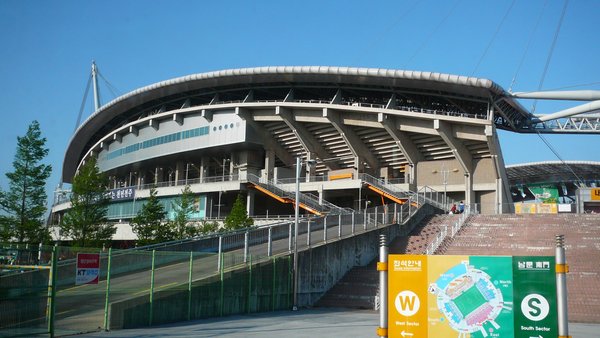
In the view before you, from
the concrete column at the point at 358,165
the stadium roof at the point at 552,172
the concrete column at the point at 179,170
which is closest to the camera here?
the concrete column at the point at 358,165

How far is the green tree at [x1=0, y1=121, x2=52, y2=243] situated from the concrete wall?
70.1 feet

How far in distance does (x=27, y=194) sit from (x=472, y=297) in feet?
125

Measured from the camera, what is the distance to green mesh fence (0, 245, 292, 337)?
12.8m

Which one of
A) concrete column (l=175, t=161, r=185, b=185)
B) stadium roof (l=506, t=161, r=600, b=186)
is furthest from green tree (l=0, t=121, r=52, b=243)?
stadium roof (l=506, t=161, r=600, b=186)

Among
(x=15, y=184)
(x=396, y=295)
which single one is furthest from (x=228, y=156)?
(x=396, y=295)

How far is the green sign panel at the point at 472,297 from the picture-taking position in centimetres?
761

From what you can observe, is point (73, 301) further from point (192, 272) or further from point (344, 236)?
point (344, 236)

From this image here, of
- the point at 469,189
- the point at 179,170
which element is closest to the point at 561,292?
the point at 469,189

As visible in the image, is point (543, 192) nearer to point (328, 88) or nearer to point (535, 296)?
point (328, 88)

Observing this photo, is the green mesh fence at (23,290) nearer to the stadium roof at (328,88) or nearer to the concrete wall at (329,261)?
the concrete wall at (329,261)

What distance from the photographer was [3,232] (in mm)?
38219

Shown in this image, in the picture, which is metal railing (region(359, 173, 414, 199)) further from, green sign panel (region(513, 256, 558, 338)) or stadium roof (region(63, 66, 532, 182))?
green sign panel (region(513, 256, 558, 338))

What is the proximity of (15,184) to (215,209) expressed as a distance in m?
28.0

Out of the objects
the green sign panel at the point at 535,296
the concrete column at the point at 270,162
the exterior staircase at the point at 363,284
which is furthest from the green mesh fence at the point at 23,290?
the concrete column at the point at 270,162
